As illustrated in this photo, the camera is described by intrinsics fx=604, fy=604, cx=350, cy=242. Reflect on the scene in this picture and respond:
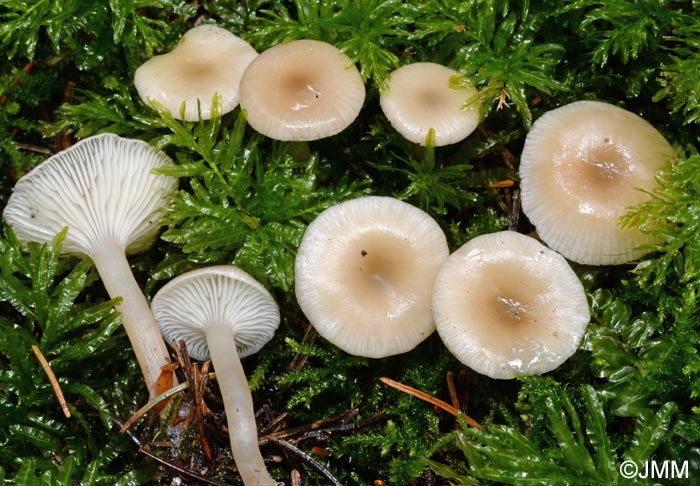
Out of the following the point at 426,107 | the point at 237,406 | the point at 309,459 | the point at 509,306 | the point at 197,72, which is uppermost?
the point at 197,72

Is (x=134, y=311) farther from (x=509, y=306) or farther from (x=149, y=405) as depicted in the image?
(x=509, y=306)

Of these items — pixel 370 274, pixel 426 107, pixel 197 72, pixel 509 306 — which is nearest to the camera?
pixel 509 306

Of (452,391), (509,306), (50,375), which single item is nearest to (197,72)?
(50,375)

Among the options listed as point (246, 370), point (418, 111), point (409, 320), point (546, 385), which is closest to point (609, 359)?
point (546, 385)

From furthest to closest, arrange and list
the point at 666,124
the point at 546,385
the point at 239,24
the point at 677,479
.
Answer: the point at 239,24 → the point at 666,124 → the point at 546,385 → the point at 677,479

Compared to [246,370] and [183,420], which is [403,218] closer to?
[246,370]

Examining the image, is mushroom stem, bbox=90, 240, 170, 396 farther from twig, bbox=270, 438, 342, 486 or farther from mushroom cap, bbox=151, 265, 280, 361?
twig, bbox=270, 438, 342, 486

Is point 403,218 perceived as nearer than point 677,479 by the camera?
No

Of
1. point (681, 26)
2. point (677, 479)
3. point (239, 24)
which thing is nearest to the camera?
point (677, 479)
